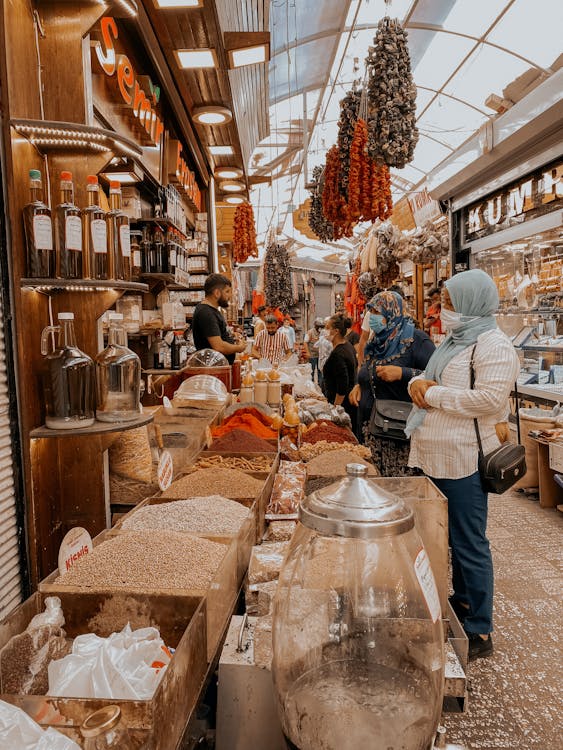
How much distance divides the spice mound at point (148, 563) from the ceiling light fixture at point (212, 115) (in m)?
4.56

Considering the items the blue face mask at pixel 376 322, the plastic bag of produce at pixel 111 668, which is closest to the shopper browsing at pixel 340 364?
the blue face mask at pixel 376 322

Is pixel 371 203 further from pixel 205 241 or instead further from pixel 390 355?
pixel 205 241

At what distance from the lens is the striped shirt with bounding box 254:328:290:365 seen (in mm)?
9648

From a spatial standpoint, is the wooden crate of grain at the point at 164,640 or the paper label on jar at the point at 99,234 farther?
the paper label on jar at the point at 99,234

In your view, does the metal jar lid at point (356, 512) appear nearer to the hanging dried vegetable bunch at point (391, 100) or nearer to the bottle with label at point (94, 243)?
the bottle with label at point (94, 243)

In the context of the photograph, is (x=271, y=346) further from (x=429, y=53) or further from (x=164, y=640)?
(x=164, y=640)

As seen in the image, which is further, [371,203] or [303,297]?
[303,297]

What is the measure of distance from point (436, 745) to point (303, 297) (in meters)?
18.4

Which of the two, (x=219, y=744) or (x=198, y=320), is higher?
(x=198, y=320)

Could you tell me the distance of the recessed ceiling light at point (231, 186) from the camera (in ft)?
29.1

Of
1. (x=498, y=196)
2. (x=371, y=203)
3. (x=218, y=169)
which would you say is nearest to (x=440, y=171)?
(x=498, y=196)

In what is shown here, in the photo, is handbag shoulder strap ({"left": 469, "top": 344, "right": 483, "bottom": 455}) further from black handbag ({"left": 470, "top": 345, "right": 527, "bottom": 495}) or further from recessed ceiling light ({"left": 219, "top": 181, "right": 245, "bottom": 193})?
recessed ceiling light ({"left": 219, "top": 181, "right": 245, "bottom": 193})

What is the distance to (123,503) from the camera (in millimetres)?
2471

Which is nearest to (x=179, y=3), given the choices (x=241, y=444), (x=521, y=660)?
(x=241, y=444)
